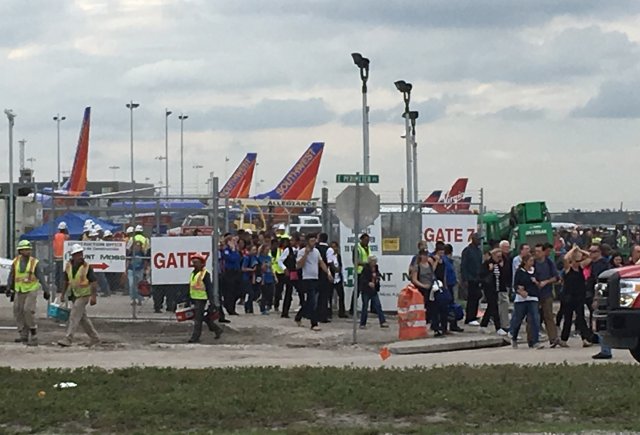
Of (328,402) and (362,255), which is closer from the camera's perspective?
(328,402)

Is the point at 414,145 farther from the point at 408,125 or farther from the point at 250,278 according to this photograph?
the point at 250,278

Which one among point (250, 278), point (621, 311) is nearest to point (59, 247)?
point (250, 278)

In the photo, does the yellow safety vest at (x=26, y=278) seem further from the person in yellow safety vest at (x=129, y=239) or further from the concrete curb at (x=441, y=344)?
the concrete curb at (x=441, y=344)

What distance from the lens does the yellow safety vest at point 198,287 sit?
2183 centimetres

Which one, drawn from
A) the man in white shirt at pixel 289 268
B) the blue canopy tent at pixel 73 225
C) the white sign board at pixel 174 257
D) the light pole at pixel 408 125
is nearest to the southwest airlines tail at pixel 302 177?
the light pole at pixel 408 125

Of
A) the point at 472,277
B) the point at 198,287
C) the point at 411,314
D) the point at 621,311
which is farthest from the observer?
the point at 472,277

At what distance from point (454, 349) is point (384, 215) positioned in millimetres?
8171

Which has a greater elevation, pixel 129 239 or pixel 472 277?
pixel 129 239

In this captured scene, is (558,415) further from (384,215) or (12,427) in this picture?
(384,215)

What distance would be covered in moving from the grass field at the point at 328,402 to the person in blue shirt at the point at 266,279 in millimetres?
11954

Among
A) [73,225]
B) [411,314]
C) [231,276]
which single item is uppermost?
[73,225]

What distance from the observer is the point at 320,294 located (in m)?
24.8

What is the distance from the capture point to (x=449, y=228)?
27.5 metres

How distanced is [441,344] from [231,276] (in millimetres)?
6309
